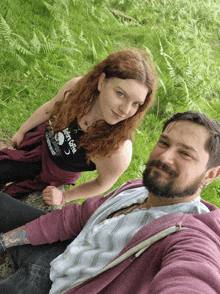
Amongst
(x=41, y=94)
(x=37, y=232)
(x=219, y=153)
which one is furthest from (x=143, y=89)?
(x=41, y=94)

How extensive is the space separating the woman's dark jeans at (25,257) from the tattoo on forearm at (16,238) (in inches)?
1.8

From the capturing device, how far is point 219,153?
1400 mm

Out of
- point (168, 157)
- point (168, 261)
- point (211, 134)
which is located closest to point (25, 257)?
point (168, 261)

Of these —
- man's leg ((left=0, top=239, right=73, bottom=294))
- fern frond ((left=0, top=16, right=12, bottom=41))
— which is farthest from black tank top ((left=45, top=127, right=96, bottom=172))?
fern frond ((left=0, top=16, right=12, bottom=41))

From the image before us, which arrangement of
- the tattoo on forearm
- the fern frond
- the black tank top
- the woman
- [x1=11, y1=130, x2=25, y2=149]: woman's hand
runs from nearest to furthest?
1. the tattoo on forearm
2. the woman
3. the black tank top
4. [x1=11, y1=130, x2=25, y2=149]: woman's hand
5. the fern frond

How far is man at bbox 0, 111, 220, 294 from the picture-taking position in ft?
3.28

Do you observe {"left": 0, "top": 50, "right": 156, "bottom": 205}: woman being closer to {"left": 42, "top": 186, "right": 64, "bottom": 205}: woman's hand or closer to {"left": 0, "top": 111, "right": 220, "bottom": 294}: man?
{"left": 42, "top": 186, "right": 64, "bottom": 205}: woman's hand

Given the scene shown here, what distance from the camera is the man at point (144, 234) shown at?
3.28 feet

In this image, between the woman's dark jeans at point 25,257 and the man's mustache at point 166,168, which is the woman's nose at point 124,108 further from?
the woman's dark jeans at point 25,257

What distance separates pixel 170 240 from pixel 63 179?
1609 millimetres

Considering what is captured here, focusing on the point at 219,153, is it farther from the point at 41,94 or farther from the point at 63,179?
the point at 41,94

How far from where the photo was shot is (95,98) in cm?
213

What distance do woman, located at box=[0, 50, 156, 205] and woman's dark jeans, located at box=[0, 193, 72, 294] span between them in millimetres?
448

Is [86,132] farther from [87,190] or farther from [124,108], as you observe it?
[87,190]
